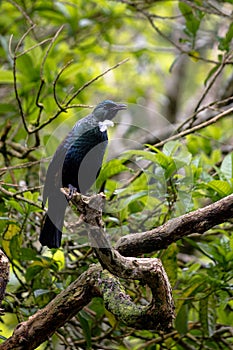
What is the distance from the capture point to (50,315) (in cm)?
169

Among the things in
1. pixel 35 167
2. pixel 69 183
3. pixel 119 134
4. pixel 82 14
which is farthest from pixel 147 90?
pixel 69 183

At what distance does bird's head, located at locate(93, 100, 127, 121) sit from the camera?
77.4 inches

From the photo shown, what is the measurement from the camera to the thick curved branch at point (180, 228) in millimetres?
1521

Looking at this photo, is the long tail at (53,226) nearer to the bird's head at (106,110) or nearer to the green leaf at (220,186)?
the bird's head at (106,110)

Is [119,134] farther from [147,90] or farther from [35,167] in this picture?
[147,90]

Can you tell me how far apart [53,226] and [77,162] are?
0.25 m

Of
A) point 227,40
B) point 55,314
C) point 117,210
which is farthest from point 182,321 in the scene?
point 227,40

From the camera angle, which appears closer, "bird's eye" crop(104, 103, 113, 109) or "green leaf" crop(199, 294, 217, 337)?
"bird's eye" crop(104, 103, 113, 109)

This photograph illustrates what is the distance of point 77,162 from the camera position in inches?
75.8

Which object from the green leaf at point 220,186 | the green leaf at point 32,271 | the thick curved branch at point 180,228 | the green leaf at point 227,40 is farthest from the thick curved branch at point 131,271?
the green leaf at point 227,40

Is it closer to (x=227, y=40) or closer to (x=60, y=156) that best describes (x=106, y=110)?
(x=60, y=156)

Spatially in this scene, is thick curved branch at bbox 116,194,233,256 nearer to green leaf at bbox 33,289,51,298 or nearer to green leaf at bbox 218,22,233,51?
green leaf at bbox 33,289,51,298

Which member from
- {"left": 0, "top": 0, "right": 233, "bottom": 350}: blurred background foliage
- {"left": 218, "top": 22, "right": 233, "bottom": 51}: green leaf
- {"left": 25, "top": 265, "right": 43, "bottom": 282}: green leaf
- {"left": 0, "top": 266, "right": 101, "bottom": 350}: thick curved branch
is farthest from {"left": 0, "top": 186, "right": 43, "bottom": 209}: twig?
{"left": 218, "top": 22, "right": 233, "bottom": 51}: green leaf

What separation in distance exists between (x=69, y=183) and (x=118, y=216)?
0.42 metres
